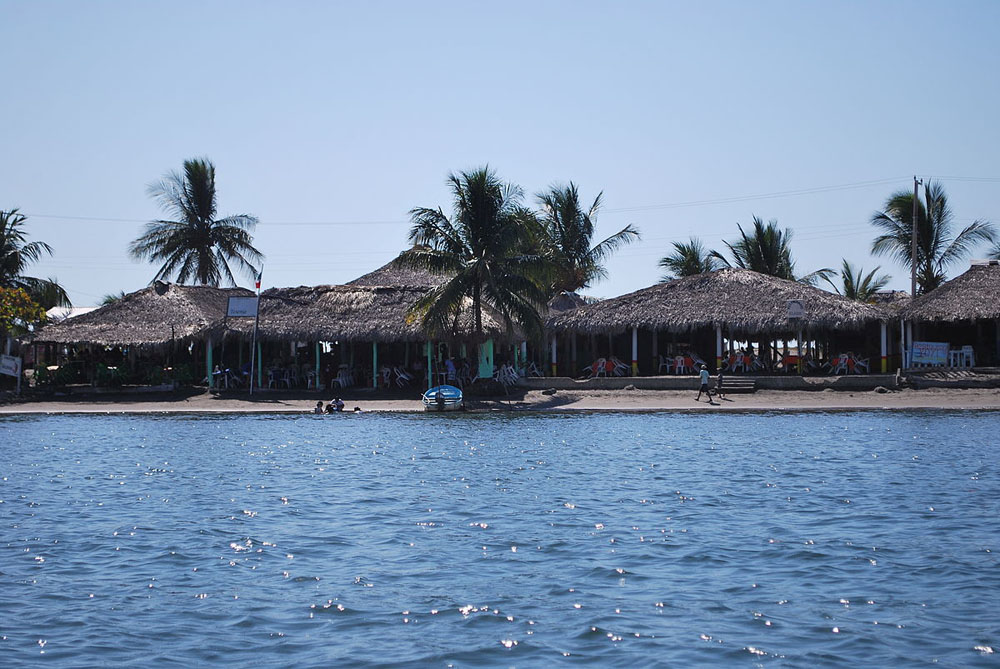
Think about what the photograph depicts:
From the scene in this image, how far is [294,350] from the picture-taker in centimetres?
3691

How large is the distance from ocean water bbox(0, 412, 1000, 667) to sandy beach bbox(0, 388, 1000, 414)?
6731 millimetres

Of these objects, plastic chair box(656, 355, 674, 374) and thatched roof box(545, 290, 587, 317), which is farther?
thatched roof box(545, 290, 587, 317)

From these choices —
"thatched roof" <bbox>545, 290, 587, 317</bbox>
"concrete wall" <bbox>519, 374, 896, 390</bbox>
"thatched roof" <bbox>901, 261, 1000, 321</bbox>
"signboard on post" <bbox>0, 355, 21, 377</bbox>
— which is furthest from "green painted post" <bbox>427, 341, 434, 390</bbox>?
"thatched roof" <bbox>901, 261, 1000, 321</bbox>

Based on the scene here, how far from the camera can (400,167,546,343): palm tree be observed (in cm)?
2800

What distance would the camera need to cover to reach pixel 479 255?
93.0ft

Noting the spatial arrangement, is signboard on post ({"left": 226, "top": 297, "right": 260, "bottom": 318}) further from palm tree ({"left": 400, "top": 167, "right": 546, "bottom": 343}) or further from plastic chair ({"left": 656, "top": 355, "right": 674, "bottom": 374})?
plastic chair ({"left": 656, "top": 355, "right": 674, "bottom": 374})

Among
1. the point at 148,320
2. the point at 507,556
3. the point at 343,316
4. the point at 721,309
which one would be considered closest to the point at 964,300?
the point at 721,309

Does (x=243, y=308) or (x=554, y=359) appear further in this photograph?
(x=554, y=359)

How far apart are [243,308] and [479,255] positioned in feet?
24.2

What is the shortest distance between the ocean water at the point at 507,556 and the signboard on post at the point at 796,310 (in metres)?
10.6

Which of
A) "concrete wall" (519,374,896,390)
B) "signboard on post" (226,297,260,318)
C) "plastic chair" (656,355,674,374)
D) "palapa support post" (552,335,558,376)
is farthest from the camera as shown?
"palapa support post" (552,335,558,376)

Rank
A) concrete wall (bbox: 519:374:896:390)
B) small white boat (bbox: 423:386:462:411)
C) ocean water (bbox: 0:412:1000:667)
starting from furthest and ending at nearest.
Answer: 1. concrete wall (bbox: 519:374:896:390)
2. small white boat (bbox: 423:386:462:411)
3. ocean water (bbox: 0:412:1000:667)

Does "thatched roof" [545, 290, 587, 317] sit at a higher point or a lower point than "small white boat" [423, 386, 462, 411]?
higher

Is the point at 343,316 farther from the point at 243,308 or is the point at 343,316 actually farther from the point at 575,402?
the point at 575,402
